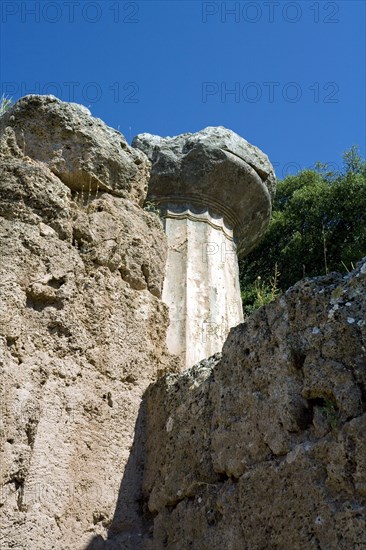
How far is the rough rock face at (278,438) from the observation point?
217cm

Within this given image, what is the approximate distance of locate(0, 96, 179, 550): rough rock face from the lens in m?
2.85

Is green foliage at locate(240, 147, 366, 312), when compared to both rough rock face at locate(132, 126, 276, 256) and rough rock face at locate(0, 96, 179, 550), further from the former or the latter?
rough rock face at locate(0, 96, 179, 550)

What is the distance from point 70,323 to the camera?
10.7 ft

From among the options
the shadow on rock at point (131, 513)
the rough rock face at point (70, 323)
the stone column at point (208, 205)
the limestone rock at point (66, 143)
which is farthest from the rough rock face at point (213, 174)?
the shadow on rock at point (131, 513)

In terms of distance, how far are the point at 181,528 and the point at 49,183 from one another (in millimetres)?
1762

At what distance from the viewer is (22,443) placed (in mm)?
2844

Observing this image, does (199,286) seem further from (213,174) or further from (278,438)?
(278,438)

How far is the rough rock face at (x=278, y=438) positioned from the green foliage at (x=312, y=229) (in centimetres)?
1177

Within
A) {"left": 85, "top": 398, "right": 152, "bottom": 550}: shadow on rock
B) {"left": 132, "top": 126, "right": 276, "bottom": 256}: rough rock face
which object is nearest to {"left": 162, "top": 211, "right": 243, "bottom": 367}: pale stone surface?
{"left": 132, "top": 126, "right": 276, "bottom": 256}: rough rock face

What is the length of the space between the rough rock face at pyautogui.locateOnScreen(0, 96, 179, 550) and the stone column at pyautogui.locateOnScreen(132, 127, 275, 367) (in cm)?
177

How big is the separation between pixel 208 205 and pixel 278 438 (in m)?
3.99

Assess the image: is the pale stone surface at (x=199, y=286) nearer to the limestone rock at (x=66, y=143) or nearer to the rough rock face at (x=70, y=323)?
the rough rock face at (x=70, y=323)

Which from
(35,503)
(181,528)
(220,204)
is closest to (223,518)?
(181,528)

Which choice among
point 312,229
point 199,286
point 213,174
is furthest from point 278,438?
point 312,229
